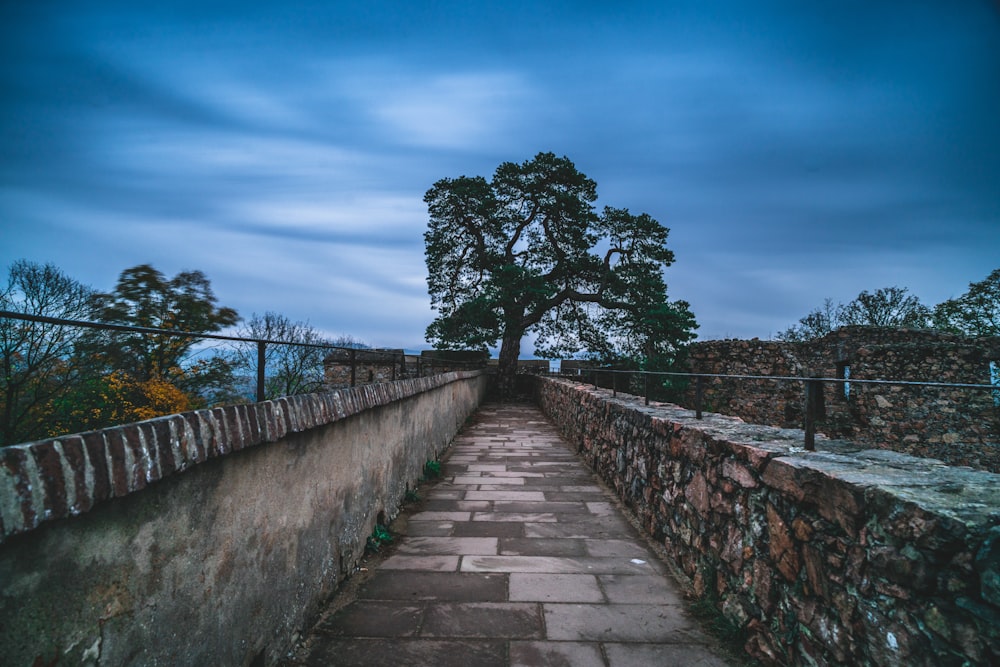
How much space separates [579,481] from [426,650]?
3958mm

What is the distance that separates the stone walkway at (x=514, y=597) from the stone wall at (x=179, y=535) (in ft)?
1.41

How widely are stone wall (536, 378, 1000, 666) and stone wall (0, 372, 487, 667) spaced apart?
2.43 m

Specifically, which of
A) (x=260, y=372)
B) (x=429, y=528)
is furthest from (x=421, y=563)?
(x=260, y=372)

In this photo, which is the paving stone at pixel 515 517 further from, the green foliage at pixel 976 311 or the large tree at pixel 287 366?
the green foliage at pixel 976 311

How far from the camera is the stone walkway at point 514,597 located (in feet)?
8.26

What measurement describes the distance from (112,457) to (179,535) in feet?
1.64

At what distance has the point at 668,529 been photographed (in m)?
→ 3.85

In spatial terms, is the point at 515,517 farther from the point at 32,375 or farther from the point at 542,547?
the point at 32,375

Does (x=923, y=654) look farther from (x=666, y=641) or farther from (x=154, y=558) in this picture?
(x=154, y=558)

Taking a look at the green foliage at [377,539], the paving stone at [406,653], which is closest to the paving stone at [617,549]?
the paving stone at [406,653]

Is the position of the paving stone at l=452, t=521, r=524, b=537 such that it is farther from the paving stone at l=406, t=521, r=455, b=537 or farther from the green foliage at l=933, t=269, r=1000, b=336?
the green foliage at l=933, t=269, r=1000, b=336

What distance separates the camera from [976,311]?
15.7m

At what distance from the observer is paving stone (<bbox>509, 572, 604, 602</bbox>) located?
3.11 m

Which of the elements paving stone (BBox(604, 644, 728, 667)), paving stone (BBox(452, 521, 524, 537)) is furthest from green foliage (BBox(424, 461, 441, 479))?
paving stone (BBox(604, 644, 728, 667))
